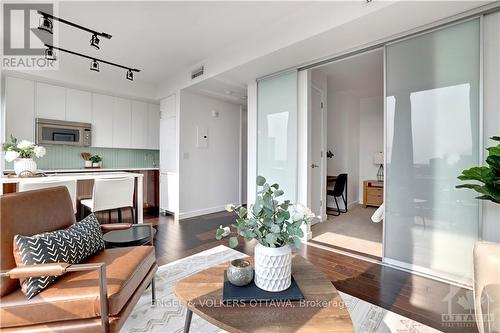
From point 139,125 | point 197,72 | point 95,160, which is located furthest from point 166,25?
point 95,160

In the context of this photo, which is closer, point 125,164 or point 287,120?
point 287,120

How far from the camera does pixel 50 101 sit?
416 cm

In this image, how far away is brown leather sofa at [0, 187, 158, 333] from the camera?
114 cm

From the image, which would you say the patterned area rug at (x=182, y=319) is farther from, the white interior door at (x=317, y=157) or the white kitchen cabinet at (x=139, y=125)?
the white kitchen cabinet at (x=139, y=125)

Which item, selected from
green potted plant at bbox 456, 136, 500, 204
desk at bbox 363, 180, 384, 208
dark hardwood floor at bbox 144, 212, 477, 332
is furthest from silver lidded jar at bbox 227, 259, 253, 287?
desk at bbox 363, 180, 384, 208

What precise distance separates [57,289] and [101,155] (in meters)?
4.49

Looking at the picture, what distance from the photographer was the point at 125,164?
543 centimetres

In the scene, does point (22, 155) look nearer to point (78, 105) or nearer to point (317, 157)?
point (78, 105)

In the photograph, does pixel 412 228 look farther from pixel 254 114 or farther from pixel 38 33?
pixel 38 33

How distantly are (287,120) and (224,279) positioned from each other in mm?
2573

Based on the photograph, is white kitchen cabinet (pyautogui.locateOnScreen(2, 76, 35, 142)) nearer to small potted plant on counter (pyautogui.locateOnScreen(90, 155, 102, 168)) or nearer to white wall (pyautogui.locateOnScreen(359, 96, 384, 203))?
small potted plant on counter (pyautogui.locateOnScreen(90, 155, 102, 168))

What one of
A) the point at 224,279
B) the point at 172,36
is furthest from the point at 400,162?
the point at 172,36

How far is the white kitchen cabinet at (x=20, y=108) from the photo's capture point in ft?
12.3

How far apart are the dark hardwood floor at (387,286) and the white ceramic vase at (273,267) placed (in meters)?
1.14
